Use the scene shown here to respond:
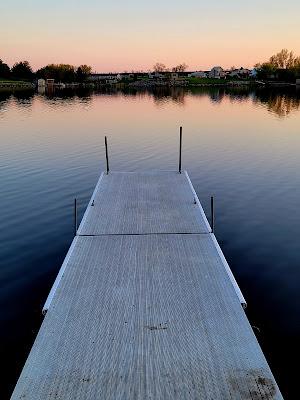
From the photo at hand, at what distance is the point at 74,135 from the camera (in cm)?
5103

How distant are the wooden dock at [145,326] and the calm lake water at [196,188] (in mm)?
2361

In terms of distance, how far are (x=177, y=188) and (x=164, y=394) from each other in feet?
53.8

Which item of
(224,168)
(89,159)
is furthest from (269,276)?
(89,159)

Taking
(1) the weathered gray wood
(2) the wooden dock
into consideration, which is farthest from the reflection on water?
(2) the wooden dock

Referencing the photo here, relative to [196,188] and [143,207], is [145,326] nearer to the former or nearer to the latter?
[143,207]

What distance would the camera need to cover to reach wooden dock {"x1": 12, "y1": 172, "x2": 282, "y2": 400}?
8273 millimetres

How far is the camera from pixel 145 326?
10250mm

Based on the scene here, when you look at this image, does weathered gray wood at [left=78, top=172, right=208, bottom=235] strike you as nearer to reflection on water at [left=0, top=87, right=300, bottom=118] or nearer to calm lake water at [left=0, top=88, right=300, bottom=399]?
calm lake water at [left=0, top=88, right=300, bottom=399]

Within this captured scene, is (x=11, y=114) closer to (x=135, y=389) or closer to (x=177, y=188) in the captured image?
(x=177, y=188)

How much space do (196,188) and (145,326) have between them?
19.6 m

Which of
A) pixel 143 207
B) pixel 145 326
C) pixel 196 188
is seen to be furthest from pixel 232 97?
pixel 145 326

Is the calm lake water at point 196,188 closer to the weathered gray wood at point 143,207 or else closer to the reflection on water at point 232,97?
the weathered gray wood at point 143,207

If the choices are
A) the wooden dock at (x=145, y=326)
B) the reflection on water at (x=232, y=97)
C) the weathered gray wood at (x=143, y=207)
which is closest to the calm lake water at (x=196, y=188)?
the wooden dock at (x=145, y=326)

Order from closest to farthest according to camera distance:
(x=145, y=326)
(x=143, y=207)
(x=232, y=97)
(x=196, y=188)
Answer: (x=145, y=326)
(x=143, y=207)
(x=196, y=188)
(x=232, y=97)
